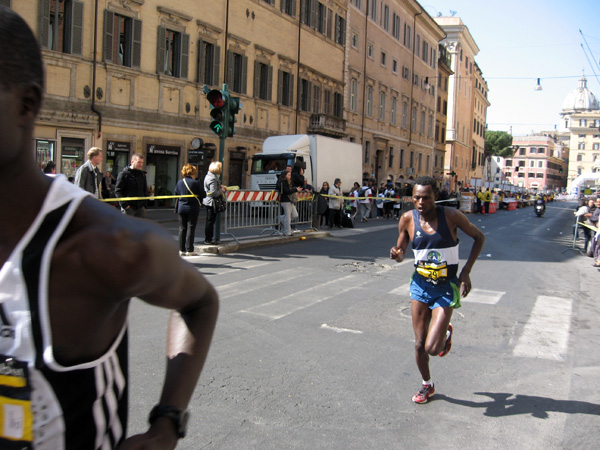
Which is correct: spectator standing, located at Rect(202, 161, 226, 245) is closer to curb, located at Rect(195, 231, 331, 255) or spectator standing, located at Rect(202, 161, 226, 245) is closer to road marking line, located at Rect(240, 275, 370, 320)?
curb, located at Rect(195, 231, 331, 255)

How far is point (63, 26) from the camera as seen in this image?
19.2 meters

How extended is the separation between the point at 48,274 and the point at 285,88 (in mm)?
32240

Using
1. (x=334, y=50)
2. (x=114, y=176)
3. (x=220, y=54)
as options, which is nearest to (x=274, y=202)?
(x=114, y=176)

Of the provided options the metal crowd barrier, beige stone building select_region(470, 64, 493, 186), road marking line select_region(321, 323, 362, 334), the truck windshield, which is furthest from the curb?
beige stone building select_region(470, 64, 493, 186)

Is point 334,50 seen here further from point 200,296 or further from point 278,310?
point 200,296

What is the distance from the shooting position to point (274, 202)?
1583 centimetres

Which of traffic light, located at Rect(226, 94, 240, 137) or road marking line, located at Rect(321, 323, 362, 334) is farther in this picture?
traffic light, located at Rect(226, 94, 240, 137)

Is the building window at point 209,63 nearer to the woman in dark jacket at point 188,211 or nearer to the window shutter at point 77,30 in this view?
the window shutter at point 77,30

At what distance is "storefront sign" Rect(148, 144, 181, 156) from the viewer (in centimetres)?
2266

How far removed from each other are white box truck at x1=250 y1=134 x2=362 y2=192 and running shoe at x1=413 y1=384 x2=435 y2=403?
19139 mm

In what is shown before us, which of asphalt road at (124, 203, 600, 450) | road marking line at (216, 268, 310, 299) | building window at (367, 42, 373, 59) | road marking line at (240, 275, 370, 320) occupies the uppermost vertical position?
building window at (367, 42, 373, 59)

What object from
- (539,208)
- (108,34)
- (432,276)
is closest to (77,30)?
(108,34)

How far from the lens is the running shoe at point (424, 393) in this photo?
15.2 feet

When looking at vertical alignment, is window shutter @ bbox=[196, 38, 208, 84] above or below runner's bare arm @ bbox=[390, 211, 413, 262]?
above
